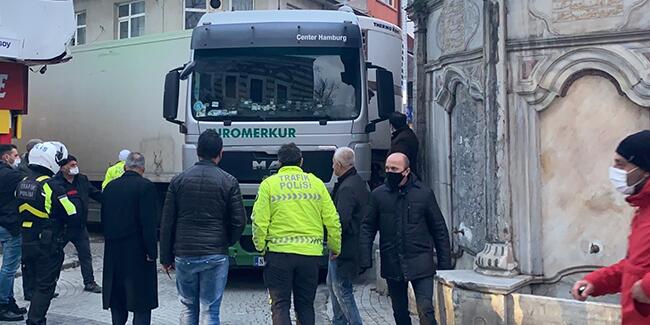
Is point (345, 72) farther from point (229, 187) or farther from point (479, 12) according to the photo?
point (229, 187)

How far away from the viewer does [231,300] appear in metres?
8.10

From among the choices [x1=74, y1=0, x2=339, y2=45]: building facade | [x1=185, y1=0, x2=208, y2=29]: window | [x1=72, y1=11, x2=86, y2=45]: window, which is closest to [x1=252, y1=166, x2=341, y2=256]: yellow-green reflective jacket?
[x1=74, y1=0, x2=339, y2=45]: building facade

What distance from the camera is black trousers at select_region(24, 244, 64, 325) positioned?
618 cm

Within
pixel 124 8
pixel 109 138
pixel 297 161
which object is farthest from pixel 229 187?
pixel 124 8

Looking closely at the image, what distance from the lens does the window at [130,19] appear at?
21.4 meters

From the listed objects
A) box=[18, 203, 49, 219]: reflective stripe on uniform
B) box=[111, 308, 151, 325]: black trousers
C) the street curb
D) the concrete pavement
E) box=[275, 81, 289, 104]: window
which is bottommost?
the concrete pavement

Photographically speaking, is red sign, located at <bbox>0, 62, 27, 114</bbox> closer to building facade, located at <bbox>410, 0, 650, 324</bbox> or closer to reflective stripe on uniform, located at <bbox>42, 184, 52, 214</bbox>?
reflective stripe on uniform, located at <bbox>42, 184, 52, 214</bbox>

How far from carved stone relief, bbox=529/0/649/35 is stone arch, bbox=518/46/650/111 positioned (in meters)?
0.19

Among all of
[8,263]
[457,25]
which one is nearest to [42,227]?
[8,263]

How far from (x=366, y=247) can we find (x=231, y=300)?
114 inches

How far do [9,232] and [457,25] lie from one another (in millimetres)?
5154

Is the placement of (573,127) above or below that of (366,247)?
above

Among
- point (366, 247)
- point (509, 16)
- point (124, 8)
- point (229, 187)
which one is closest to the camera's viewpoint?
point (229, 187)

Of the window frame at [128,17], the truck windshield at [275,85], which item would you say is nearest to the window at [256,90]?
the truck windshield at [275,85]
